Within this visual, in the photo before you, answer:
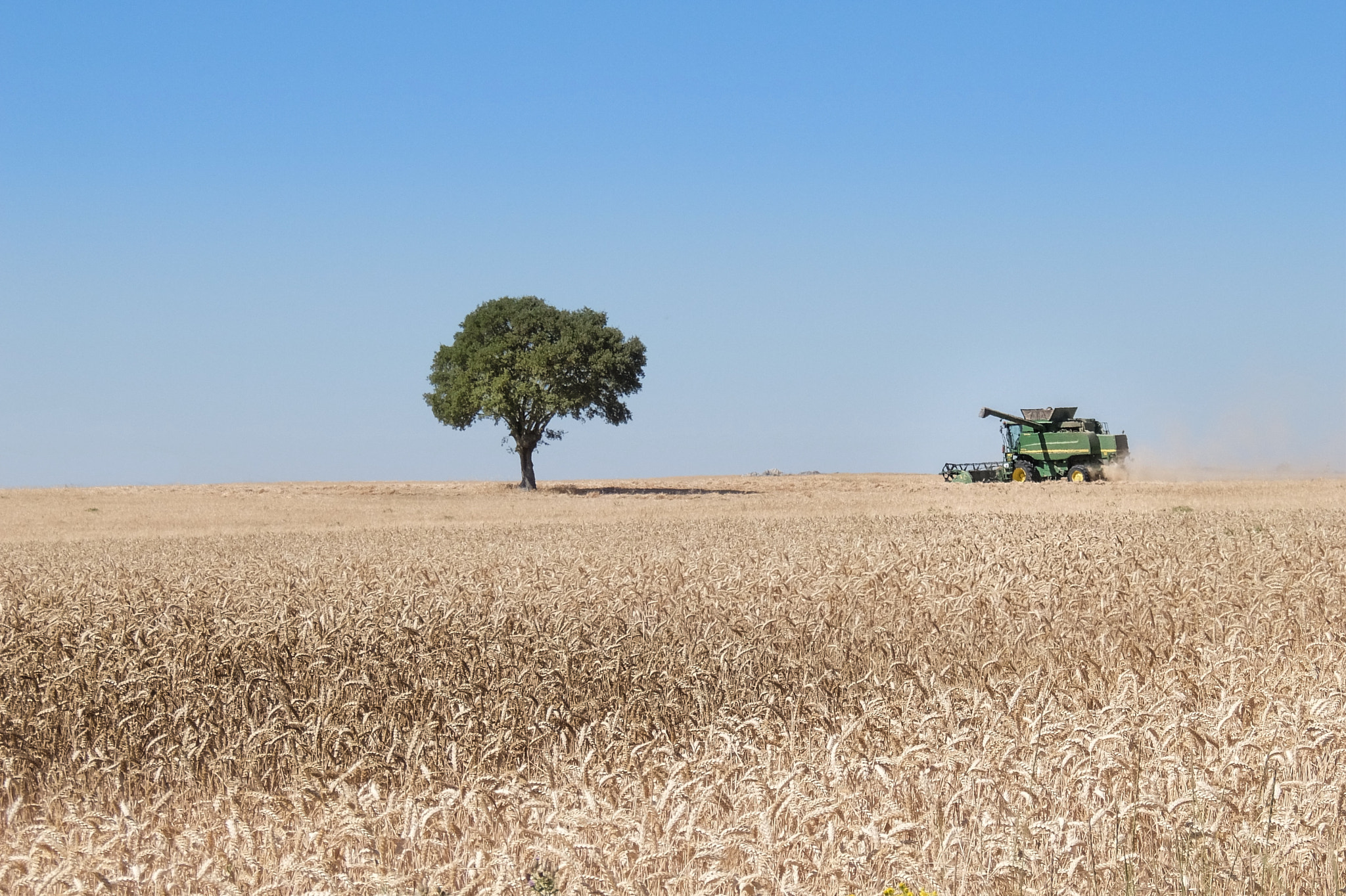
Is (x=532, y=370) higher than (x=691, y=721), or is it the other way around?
(x=532, y=370)

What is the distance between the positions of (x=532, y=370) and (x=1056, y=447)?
81.1 feet

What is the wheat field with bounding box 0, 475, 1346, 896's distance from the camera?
376 cm

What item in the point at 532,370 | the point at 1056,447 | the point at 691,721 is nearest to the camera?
the point at 691,721

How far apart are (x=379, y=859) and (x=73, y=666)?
148 inches

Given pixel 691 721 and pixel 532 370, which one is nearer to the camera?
pixel 691 721

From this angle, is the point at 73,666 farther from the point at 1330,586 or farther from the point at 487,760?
the point at 1330,586

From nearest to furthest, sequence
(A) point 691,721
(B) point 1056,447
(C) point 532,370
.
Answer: (A) point 691,721 → (B) point 1056,447 → (C) point 532,370

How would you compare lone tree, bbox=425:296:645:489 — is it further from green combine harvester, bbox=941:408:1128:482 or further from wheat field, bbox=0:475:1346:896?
A: wheat field, bbox=0:475:1346:896

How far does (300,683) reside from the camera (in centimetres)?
653

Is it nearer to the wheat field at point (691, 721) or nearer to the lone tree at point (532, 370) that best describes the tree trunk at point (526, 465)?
the lone tree at point (532, 370)

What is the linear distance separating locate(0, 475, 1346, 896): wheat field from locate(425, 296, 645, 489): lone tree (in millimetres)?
41711

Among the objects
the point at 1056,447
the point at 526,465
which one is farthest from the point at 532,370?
the point at 1056,447

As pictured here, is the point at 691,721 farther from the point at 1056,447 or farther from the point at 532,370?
the point at 532,370

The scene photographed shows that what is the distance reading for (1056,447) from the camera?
43094mm
